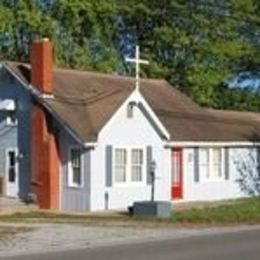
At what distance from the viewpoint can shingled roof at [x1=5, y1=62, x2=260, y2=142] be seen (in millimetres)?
38375

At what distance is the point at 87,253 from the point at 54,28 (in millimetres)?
37410

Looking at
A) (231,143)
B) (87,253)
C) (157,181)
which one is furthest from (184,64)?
(87,253)

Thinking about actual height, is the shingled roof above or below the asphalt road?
above

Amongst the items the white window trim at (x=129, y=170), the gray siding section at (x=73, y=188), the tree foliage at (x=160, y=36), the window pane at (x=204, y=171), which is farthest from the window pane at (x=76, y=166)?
the tree foliage at (x=160, y=36)

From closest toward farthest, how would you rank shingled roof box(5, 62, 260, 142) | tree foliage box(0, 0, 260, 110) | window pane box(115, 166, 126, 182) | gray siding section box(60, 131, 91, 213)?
gray siding section box(60, 131, 91, 213), shingled roof box(5, 62, 260, 142), window pane box(115, 166, 126, 182), tree foliage box(0, 0, 260, 110)

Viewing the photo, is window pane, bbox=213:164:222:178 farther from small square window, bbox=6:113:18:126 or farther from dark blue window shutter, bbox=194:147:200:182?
small square window, bbox=6:113:18:126

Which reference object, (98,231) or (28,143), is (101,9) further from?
(98,231)

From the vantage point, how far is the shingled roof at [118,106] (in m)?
38.4

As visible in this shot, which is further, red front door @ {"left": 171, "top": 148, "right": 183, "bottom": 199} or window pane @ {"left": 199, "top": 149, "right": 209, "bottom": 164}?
window pane @ {"left": 199, "top": 149, "right": 209, "bottom": 164}

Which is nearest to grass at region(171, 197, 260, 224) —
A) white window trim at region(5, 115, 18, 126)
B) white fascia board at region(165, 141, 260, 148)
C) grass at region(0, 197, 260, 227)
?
grass at region(0, 197, 260, 227)

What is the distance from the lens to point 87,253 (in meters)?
22.2

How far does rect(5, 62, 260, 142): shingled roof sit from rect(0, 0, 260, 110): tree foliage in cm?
915

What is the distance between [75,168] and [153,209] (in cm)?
487

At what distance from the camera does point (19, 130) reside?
40781 mm
